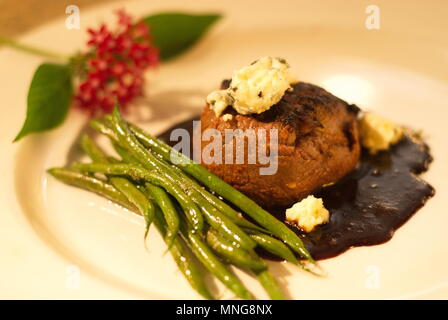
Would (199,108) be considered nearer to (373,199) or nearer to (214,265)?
(373,199)

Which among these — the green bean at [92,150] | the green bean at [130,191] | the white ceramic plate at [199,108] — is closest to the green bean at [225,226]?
the white ceramic plate at [199,108]

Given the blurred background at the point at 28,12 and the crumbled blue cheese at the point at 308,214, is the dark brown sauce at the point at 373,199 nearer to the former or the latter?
the crumbled blue cheese at the point at 308,214

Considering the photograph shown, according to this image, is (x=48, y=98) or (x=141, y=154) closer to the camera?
(x=141, y=154)

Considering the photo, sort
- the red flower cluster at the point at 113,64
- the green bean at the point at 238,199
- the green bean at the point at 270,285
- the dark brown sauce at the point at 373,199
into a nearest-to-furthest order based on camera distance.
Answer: the green bean at the point at 270,285
the green bean at the point at 238,199
the dark brown sauce at the point at 373,199
the red flower cluster at the point at 113,64

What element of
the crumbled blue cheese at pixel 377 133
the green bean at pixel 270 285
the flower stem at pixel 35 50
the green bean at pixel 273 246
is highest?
the flower stem at pixel 35 50

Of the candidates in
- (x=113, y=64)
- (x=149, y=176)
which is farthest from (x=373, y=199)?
(x=113, y=64)

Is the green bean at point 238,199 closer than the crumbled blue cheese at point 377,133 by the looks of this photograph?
Yes

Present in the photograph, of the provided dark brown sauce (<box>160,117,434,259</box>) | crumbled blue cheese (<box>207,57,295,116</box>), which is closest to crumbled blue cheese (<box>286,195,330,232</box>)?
dark brown sauce (<box>160,117,434,259</box>)
